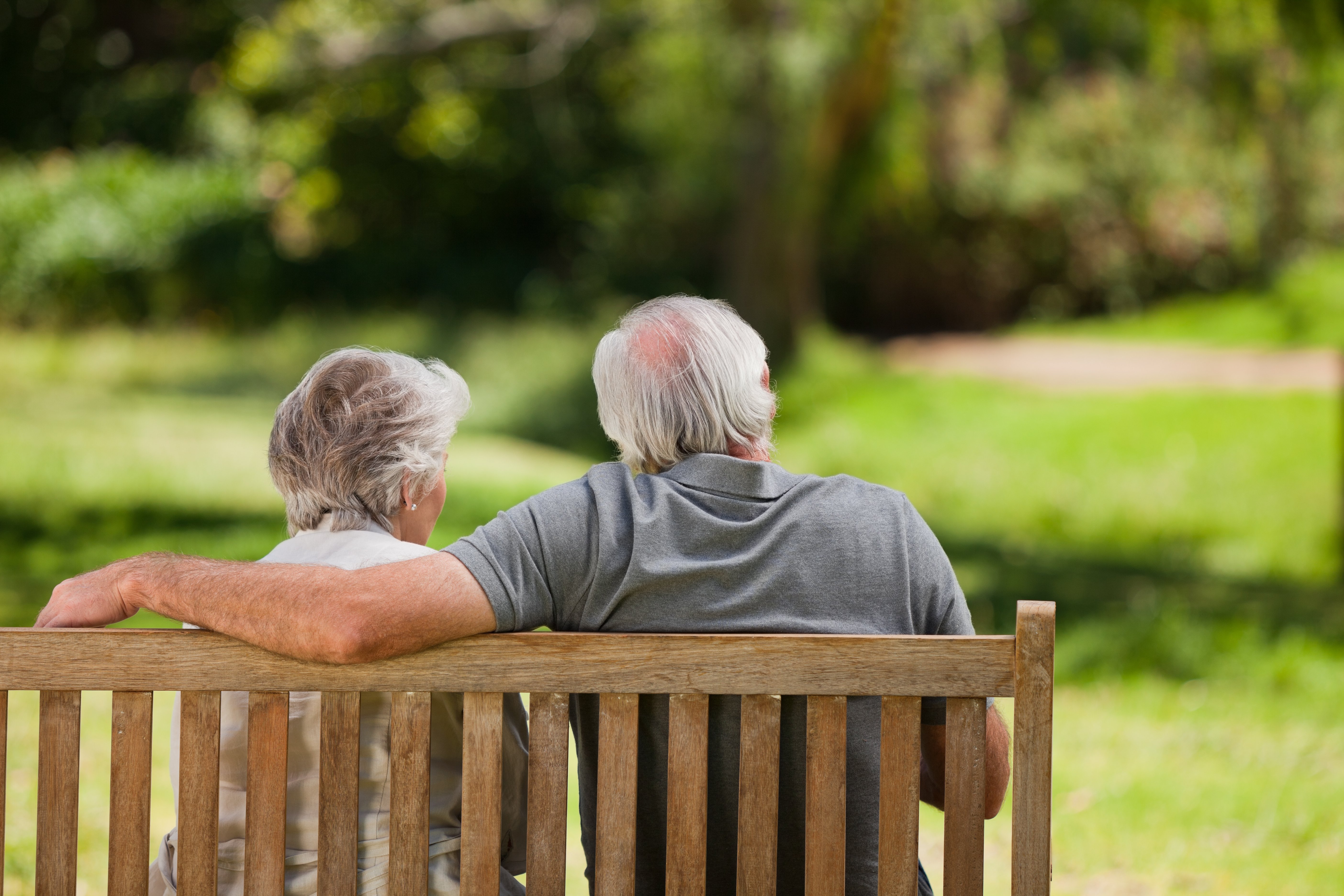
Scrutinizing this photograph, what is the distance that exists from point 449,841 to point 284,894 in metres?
0.24

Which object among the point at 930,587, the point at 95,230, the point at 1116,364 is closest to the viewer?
the point at 930,587

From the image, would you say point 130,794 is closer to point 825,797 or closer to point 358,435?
point 358,435

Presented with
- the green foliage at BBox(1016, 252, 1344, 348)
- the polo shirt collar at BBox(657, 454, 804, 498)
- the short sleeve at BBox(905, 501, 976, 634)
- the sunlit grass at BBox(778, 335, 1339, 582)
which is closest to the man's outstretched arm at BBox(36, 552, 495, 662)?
the polo shirt collar at BBox(657, 454, 804, 498)

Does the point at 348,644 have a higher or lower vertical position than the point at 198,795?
higher

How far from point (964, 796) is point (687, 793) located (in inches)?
14.4

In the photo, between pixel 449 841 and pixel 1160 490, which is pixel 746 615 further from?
pixel 1160 490

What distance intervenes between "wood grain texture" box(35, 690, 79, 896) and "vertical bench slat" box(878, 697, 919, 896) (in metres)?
1.07

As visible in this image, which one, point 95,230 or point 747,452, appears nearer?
point 747,452

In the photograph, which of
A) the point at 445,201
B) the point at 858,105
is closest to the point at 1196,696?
the point at 858,105

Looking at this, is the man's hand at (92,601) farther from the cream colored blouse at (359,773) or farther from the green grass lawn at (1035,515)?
the green grass lawn at (1035,515)

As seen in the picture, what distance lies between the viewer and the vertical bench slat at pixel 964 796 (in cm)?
172

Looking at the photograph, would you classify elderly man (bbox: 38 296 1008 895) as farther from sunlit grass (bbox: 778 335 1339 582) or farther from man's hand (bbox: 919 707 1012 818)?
sunlit grass (bbox: 778 335 1339 582)

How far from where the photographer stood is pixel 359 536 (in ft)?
6.20

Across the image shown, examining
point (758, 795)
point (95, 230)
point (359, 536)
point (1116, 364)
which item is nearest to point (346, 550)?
point (359, 536)
